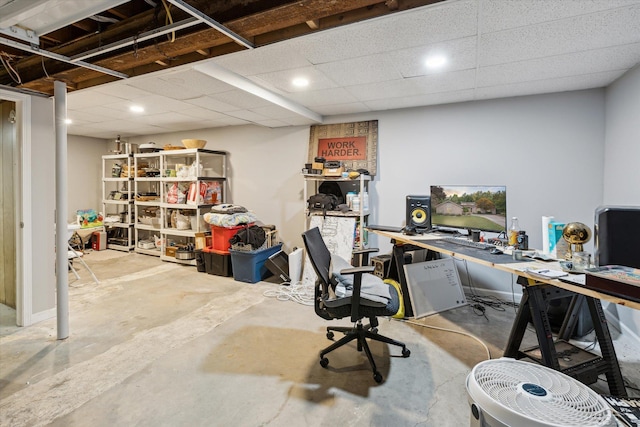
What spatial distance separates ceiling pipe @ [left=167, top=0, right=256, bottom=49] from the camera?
1.58 m

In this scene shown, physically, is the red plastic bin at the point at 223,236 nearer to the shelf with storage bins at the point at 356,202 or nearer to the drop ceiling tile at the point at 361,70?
the shelf with storage bins at the point at 356,202

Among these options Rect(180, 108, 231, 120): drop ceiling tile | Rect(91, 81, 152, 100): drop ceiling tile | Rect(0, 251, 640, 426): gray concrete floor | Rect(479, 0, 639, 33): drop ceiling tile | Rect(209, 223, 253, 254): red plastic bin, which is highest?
Rect(180, 108, 231, 120): drop ceiling tile

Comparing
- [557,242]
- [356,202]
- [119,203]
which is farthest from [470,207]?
[119,203]

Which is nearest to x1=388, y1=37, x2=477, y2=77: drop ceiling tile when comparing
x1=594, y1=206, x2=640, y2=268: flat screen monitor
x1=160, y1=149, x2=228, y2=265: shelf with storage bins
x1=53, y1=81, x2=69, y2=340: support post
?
x1=594, y1=206, x2=640, y2=268: flat screen monitor

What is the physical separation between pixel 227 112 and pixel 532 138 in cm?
380

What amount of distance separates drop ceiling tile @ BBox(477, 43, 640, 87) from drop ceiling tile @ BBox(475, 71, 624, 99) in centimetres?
13

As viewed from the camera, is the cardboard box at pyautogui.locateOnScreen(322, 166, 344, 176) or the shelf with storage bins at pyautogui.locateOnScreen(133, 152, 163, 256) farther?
the shelf with storage bins at pyautogui.locateOnScreen(133, 152, 163, 256)

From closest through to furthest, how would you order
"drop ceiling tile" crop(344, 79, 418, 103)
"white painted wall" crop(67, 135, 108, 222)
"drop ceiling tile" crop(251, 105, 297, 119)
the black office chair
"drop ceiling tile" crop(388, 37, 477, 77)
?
1. the black office chair
2. "drop ceiling tile" crop(388, 37, 477, 77)
3. "drop ceiling tile" crop(344, 79, 418, 103)
4. "drop ceiling tile" crop(251, 105, 297, 119)
5. "white painted wall" crop(67, 135, 108, 222)

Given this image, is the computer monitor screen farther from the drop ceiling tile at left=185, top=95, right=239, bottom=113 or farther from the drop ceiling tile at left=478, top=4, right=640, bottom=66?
the drop ceiling tile at left=185, top=95, right=239, bottom=113

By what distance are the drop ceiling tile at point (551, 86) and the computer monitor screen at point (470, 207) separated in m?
1.09

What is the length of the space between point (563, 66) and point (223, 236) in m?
4.33

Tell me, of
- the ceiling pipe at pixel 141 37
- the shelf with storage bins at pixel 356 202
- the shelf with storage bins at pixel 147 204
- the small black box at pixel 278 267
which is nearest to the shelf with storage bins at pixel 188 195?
the shelf with storage bins at pixel 147 204

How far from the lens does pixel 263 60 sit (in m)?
2.60

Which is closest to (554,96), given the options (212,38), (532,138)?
(532,138)
